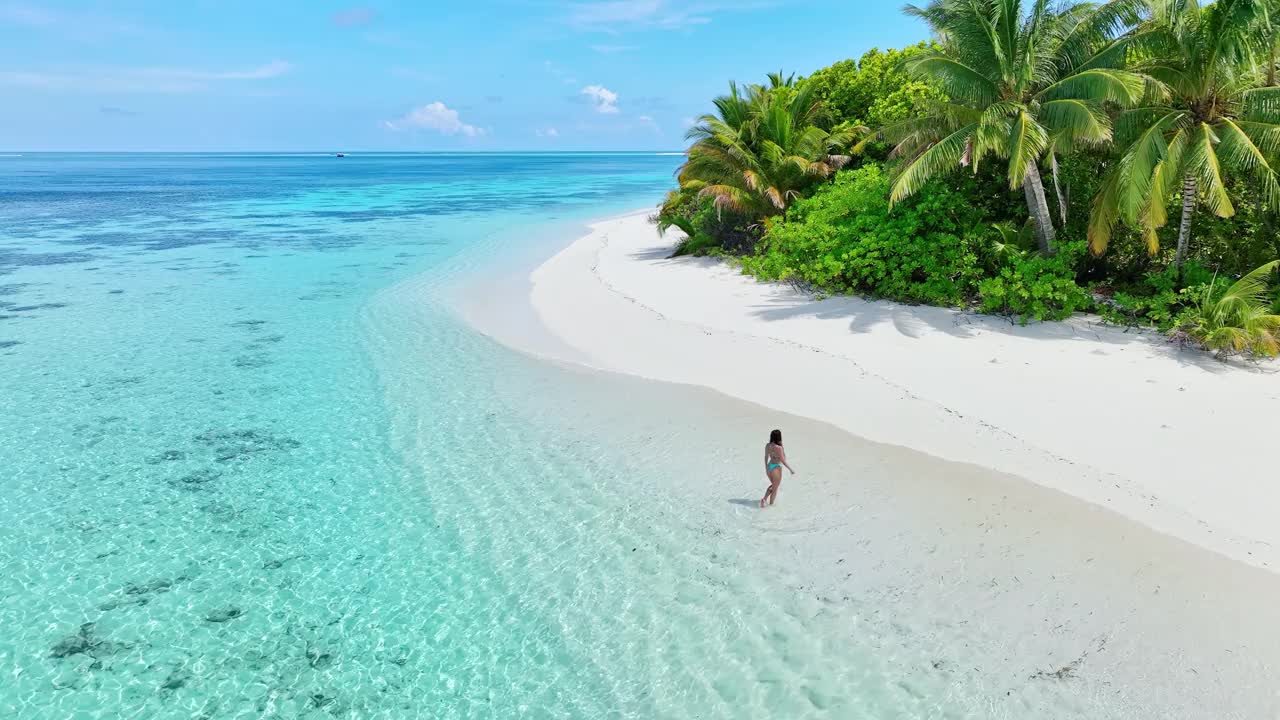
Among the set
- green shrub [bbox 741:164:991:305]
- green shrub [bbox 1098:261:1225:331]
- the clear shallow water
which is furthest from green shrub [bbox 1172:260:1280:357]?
the clear shallow water

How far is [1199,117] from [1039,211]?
123 inches

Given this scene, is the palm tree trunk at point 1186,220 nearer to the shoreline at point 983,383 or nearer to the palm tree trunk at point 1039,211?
the palm tree trunk at point 1039,211

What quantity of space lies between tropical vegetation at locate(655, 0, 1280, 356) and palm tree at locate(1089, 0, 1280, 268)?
34 mm

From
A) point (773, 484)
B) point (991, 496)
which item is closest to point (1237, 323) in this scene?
point (991, 496)

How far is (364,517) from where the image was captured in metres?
8.80

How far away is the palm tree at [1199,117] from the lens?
12273mm

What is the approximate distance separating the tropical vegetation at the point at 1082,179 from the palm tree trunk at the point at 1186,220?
0.05m

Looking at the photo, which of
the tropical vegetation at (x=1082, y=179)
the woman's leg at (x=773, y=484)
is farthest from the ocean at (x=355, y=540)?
the tropical vegetation at (x=1082, y=179)

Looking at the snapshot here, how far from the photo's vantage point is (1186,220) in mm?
14039

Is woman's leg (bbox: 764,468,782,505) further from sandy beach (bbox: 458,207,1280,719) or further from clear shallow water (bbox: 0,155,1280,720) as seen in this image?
clear shallow water (bbox: 0,155,1280,720)

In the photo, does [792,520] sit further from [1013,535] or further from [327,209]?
[327,209]

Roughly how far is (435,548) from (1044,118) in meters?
14.1

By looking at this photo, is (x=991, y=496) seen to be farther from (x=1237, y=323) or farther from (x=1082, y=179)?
(x=1082, y=179)

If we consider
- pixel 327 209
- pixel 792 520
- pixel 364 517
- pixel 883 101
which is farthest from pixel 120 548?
pixel 327 209
